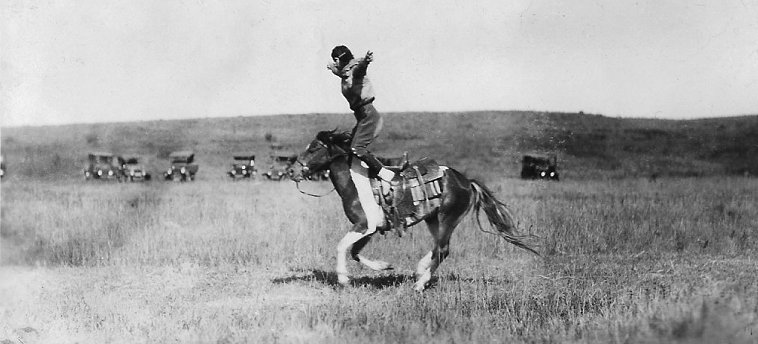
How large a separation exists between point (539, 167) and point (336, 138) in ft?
69.7

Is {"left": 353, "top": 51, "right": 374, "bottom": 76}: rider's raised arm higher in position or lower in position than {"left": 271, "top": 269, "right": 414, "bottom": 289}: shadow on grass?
higher

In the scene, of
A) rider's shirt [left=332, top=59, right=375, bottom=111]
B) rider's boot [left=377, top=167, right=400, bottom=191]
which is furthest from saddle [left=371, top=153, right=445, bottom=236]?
rider's shirt [left=332, top=59, right=375, bottom=111]

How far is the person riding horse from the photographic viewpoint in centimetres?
809

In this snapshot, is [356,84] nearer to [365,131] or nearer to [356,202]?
[365,131]

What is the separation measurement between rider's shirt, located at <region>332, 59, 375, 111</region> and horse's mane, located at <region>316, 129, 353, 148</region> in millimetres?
403

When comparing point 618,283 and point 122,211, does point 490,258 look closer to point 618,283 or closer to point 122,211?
point 618,283

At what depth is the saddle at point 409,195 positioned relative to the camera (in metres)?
8.58

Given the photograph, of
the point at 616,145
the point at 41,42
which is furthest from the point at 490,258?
the point at 616,145

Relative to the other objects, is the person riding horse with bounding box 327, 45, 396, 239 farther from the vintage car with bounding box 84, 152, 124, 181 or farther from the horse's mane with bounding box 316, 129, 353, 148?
the vintage car with bounding box 84, 152, 124, 181

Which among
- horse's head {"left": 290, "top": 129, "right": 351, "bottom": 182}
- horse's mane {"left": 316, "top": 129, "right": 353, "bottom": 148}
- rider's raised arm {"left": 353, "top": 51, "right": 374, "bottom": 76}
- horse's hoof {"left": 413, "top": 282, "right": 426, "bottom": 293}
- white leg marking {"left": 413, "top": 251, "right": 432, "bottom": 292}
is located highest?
rider's raised arm {"left": 353, "top": 51, "right": 374, "bottom": 76}

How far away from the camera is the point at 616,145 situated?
3981cm

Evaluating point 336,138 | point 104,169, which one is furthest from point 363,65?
point 104,169

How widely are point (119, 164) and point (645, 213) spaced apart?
89.0 feet

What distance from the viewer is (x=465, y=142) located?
150ft
